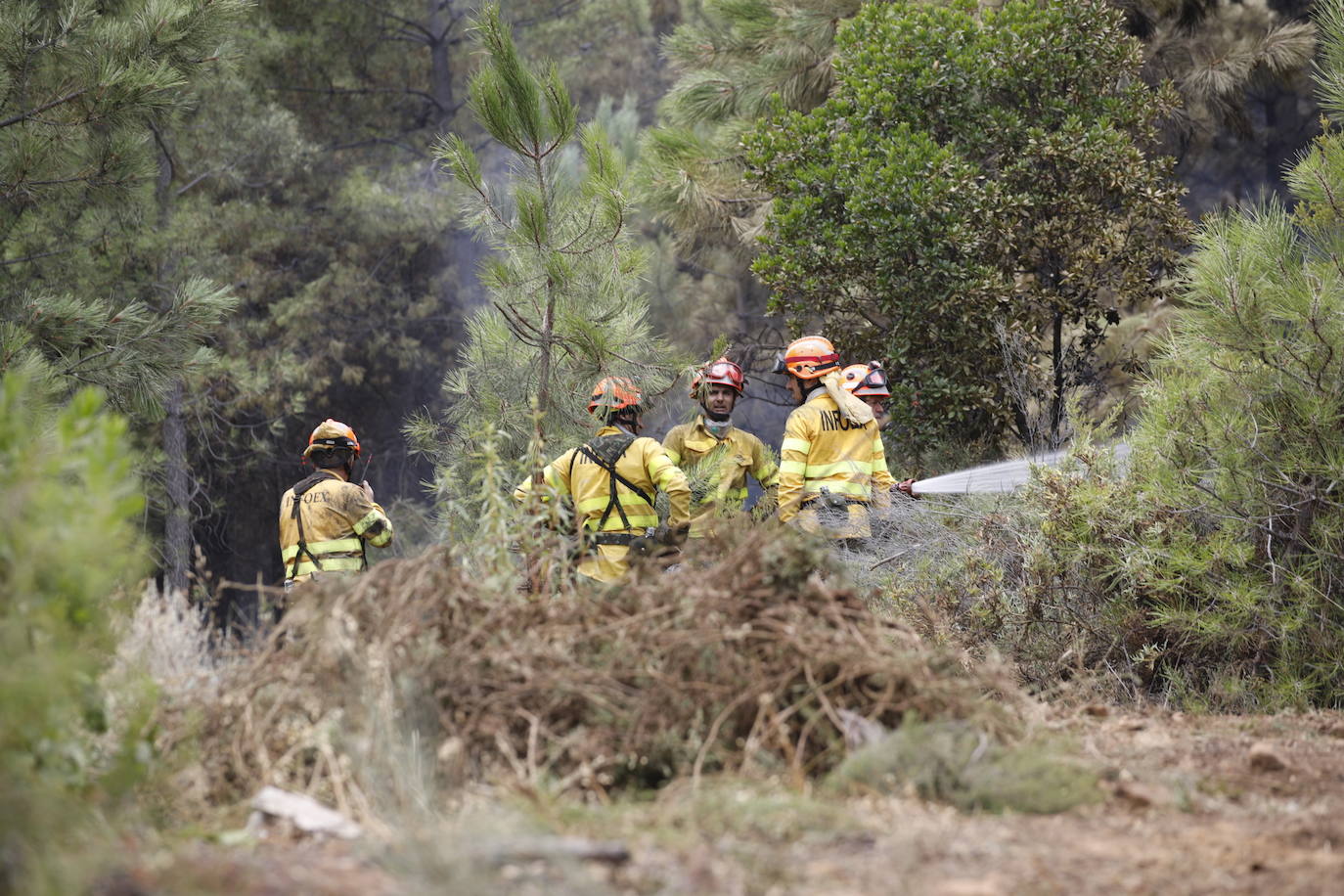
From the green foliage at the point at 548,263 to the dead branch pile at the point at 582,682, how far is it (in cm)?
301

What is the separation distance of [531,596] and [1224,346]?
3271mm

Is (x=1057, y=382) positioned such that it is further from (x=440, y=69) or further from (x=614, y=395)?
(x=440, y=69)

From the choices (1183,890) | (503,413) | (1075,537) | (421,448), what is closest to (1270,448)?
(1075,537)

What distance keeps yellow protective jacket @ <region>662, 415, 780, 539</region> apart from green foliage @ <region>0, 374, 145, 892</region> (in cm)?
406

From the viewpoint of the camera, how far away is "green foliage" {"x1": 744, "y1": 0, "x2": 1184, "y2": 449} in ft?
31.7

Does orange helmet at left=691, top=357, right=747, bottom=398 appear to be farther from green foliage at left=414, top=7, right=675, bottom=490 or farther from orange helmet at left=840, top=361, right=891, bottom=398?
orange helmet at left=840, top=361, right=891, bottom=398

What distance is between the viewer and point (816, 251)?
10.0m

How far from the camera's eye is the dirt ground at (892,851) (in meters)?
2.76

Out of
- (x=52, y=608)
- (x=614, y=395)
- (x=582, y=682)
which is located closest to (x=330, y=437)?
(x=614, y=395)

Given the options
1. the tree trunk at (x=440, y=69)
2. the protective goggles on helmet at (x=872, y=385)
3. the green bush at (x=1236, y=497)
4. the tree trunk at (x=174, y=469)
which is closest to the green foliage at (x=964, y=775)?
the green bush at (x=1236, y=497)

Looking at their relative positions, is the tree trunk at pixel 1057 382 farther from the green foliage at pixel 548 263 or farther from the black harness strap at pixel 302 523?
the black harness strap at pixel 302 523

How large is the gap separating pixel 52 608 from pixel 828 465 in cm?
477

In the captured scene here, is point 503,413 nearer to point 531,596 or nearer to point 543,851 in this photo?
point 531,596

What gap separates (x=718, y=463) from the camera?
24.0ft
